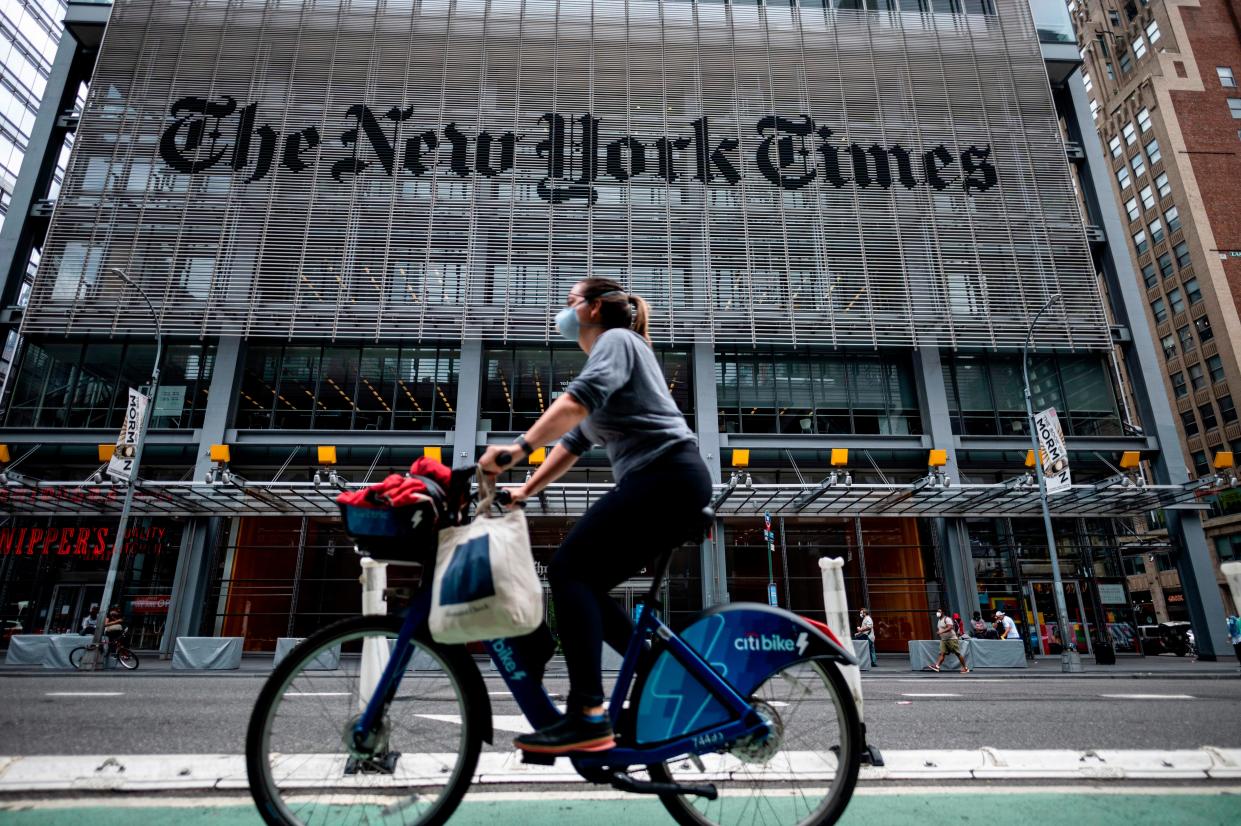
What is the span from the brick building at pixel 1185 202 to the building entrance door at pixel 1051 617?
38069 millimetres

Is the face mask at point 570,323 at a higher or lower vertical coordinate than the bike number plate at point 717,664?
higher

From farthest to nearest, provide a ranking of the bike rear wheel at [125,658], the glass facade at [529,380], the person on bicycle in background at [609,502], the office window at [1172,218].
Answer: the office window at [1172,218] < the glass facade at [529,380] < the bike rear wheel at [125,658] < the person on bicycle in background at [609,502]

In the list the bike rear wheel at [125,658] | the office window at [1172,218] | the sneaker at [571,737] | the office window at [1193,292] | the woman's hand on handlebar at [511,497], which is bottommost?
the bike rear wheel at [125,658]

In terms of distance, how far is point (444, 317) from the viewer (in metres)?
20.3

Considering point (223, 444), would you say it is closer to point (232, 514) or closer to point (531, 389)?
point (232, 514)

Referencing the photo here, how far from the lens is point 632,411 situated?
236 cm

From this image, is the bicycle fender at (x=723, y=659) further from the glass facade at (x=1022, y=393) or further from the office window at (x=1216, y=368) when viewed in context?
the office window at (x=1216, y=368)

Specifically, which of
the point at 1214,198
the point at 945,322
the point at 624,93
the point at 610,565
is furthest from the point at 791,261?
the point at 1214,198

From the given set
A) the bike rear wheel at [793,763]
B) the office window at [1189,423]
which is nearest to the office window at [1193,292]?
the office window at [1189,423]

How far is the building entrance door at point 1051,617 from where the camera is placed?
21.8 m

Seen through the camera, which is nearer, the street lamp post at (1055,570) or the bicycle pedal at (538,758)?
the bicycle pedal at (538,758)

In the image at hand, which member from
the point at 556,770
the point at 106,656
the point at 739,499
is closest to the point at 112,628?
the point at 106,656

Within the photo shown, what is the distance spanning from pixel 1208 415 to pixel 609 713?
7104 centimetres

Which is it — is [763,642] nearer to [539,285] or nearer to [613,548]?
[613,548]
